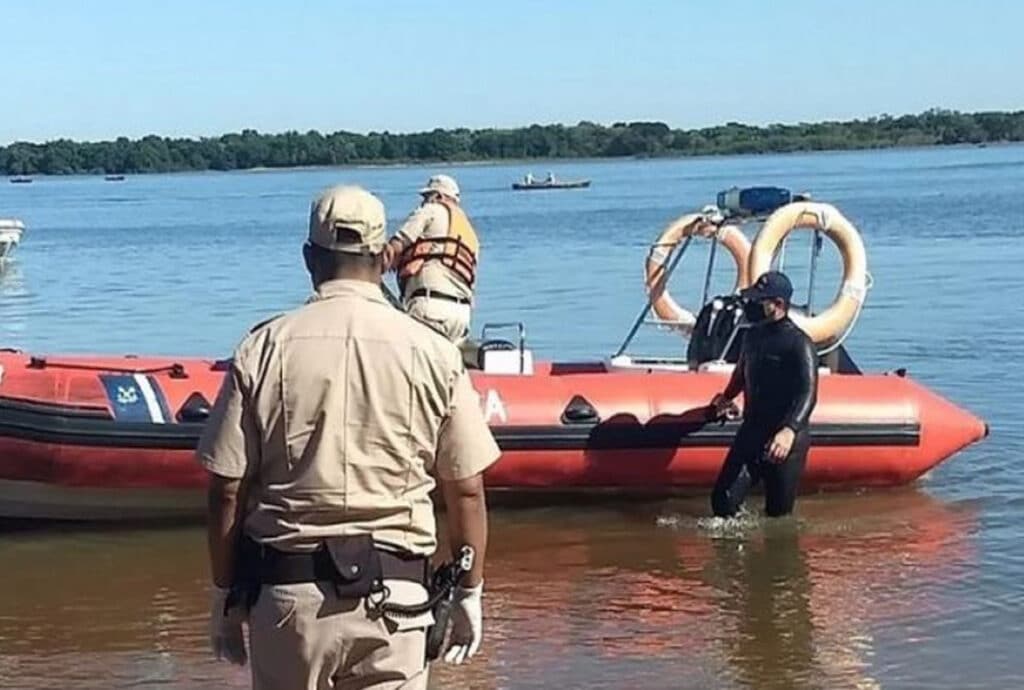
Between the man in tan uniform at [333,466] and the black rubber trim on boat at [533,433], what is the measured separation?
4.77m

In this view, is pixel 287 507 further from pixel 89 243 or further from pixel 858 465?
pixel 89 243

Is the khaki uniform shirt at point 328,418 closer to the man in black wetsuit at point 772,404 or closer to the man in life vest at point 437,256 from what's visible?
the man in life vest at point 437,256

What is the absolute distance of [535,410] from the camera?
8242mm

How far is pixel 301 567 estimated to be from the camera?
118 inches

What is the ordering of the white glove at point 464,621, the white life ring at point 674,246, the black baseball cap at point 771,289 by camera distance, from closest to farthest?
the white glove at point 464,621 < the black baseball cap at point 771,289 < the white life ring at point 674,246

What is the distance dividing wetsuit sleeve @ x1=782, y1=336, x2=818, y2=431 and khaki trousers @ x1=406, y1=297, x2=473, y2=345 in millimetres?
1461

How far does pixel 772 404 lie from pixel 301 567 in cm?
509

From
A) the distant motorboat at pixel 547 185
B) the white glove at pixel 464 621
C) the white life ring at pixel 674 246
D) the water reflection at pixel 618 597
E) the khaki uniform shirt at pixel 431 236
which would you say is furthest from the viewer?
the distant motorboat at pixel 547 185

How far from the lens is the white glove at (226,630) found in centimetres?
306

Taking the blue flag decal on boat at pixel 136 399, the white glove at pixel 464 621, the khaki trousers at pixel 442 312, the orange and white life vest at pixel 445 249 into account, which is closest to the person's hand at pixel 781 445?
the khaki trousers at pixel 442 312

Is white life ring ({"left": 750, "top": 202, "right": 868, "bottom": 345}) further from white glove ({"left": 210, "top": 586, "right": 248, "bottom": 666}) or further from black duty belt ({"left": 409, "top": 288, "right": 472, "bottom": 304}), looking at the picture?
white glove ({"left": 210, "top": 586, "right": 248, "bottom": 666})

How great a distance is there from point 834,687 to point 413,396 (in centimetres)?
306

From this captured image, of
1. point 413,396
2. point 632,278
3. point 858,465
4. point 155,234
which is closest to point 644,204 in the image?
point 155,234

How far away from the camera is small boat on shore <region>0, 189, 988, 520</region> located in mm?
7738
